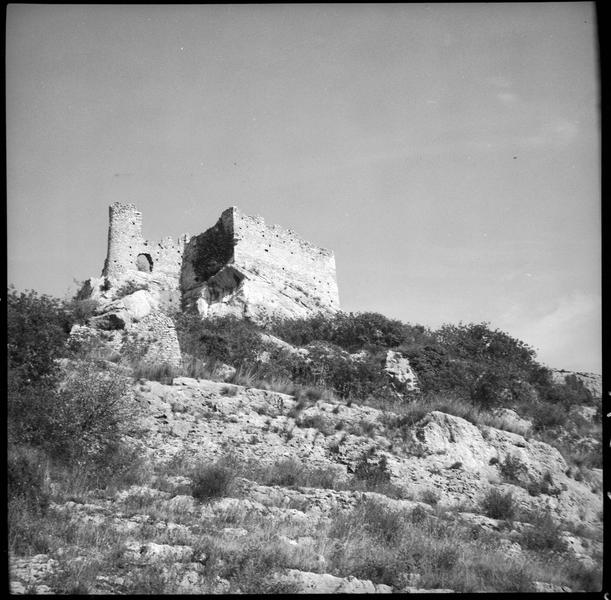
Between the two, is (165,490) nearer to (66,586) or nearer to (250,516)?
→ (250,516)

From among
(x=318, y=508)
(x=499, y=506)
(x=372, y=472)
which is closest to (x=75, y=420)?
(x=318, y=508)

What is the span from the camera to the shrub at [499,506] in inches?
402

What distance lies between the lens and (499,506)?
1034 cm

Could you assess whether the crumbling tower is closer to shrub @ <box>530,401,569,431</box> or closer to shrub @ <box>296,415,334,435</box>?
shrub @ <box>296,415,334,435</box>

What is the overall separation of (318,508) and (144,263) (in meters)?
25.7

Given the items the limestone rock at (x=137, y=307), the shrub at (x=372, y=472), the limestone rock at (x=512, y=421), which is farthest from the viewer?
the limestone rock at (x=137, y=307)

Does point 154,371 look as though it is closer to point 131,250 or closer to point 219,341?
point 219,341

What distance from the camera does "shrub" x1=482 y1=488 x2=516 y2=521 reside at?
10.2 metres

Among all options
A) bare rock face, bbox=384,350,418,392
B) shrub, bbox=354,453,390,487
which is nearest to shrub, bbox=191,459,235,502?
shrub, bbox=354,453,390,487

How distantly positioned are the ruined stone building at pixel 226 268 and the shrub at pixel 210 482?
16403 mm

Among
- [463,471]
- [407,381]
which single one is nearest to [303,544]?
[463,471]

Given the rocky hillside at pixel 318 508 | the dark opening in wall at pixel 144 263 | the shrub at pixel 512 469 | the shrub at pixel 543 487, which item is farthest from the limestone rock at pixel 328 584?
the dark opening in wall at pixel 144 263

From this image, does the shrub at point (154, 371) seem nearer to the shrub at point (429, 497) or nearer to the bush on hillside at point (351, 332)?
the shrub at point (429, 497)

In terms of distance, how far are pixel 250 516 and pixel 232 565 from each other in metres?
2.04
